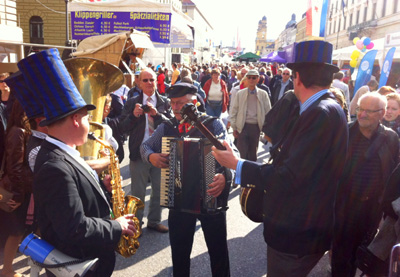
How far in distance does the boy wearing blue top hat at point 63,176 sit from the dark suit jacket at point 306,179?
964 millimetres

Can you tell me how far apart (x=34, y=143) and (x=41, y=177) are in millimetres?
801

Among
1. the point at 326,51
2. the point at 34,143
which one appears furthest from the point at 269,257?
the point at 34,143

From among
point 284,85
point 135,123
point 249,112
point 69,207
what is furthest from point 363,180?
point 284,85

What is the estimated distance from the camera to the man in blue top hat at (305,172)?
198cm

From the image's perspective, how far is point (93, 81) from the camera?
306 centimetres

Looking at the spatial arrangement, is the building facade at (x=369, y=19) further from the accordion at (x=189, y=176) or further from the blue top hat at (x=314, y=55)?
the accordion at (x=189, y=176)

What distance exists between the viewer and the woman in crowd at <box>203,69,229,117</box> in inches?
368

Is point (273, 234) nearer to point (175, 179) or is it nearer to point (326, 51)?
point (175, 179)

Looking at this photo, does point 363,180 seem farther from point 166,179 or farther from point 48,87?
point 48,87

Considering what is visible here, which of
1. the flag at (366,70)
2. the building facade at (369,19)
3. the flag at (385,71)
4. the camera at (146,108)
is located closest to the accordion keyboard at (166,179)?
the camera at (146,108)

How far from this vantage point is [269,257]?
7.57 feet

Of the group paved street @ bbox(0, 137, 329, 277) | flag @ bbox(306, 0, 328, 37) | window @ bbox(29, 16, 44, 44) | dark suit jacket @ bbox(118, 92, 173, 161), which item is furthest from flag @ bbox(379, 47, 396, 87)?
window @ bbox(29, 16, 44, 44)

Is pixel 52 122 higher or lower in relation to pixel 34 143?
higher

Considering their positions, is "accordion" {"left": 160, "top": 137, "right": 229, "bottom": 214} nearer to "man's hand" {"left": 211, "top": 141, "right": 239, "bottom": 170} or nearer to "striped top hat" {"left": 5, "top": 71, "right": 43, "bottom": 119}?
"man's hand" {"left": 211, "top": 141, "right": 239, "bottom": 170}
